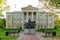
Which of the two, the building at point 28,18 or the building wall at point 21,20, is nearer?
the building at point 28,18

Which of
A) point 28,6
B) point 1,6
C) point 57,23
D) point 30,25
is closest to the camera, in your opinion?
point 30,25

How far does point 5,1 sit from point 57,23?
87.2ft

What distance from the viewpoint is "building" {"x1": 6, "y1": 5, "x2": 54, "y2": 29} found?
60531 mm

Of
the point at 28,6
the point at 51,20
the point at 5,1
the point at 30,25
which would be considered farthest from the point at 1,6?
the point at 51,20

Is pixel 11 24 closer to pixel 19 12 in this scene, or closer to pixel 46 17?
pixel 19 12

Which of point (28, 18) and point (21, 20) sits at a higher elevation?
point (28, 18)

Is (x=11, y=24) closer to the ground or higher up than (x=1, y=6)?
closer to the ground

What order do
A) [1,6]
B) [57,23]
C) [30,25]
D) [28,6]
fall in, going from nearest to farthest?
[30,25] < [1,6] < [28,6] < [57,23]

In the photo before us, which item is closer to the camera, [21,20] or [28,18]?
[28,18]

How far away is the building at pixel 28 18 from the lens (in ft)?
199

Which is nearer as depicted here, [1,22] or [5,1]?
[5,1]

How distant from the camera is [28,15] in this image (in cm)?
6084

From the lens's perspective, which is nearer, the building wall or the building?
the building

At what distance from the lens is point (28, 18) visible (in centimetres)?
6044
